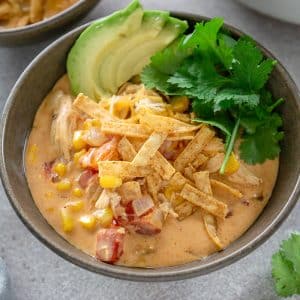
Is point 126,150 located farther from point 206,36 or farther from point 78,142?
point 206,36

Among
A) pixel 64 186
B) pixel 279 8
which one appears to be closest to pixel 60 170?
pixel 64 186

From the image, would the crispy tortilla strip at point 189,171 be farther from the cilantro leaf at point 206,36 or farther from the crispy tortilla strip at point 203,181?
the cilantro leaf at point 206,36

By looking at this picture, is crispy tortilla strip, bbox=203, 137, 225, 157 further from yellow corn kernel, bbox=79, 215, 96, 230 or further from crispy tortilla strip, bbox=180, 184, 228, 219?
yellow corn kernel, bbox=79, 215, 96, 230

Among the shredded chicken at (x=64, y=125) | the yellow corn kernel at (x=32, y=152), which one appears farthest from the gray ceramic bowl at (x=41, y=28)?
the yellow corn kernel at (x=32, y=152)

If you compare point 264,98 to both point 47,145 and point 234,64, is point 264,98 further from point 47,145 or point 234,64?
point 47,145

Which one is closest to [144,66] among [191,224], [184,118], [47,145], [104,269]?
[184,118]

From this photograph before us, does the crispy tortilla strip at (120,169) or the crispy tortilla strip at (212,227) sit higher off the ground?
the crispy tortilla strip at (120,169)

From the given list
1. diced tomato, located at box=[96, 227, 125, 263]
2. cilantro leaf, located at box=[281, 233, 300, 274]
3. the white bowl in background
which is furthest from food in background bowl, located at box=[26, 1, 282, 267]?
the white bowl in background
